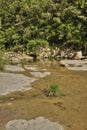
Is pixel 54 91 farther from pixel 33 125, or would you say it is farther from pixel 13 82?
pixel 33 125

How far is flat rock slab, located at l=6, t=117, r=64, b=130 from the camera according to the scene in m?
7.46

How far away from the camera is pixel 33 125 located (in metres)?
7.62

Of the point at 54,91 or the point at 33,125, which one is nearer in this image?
the point at 33,125

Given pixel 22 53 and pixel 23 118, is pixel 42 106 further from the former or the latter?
pixel 22 53

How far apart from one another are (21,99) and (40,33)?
53.1 feet

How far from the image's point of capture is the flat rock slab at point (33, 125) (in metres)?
7.46

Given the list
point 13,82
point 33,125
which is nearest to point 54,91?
point 13,82

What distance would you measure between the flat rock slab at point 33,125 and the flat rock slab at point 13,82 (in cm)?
276

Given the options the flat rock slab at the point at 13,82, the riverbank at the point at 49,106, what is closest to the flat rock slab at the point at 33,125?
the riverbank at the point at 49,106

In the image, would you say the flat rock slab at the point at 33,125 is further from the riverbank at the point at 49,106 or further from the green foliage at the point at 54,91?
the green foliage at the point at 54,91

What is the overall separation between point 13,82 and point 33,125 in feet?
14.1

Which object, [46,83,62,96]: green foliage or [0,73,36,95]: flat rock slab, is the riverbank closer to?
[46,83,62,96]: green foliage

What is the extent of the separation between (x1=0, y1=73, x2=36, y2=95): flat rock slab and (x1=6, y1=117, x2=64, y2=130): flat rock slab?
276 cm

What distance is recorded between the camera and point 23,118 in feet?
26.6
